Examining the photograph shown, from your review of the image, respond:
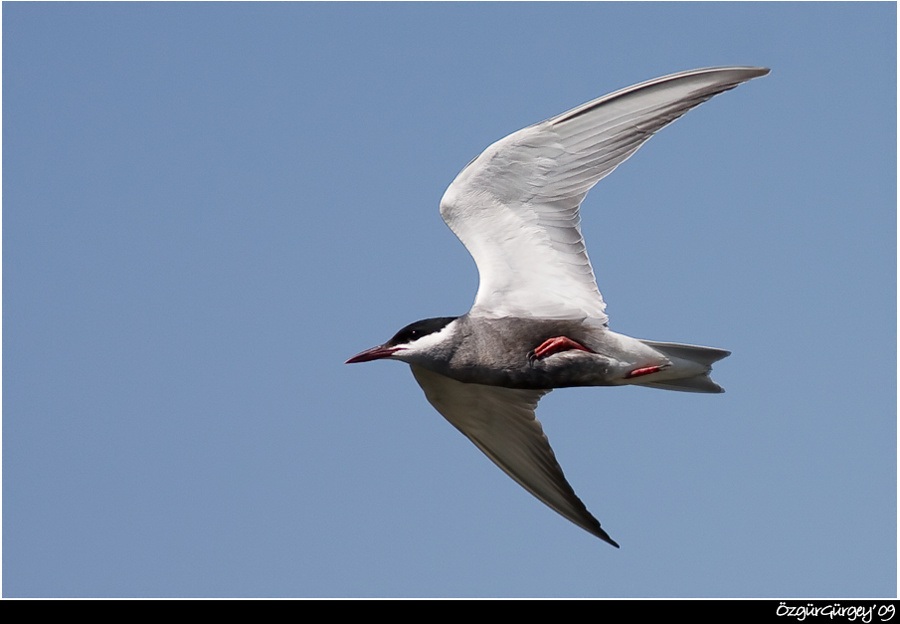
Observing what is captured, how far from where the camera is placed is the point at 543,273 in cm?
1257

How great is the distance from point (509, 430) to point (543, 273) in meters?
1.95

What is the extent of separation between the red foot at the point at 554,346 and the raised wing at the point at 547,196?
0.23m

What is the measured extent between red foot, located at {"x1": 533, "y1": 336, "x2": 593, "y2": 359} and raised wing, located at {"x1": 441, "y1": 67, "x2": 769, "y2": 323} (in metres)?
0.23

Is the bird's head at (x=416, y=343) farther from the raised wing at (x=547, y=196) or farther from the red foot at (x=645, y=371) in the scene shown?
the red foot at (x=645, y=371)

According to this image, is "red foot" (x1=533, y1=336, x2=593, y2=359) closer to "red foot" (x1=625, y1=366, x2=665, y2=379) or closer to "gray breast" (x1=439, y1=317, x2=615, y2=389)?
"gray breast" (x1=439, y1=317, x2=615, y2=389)

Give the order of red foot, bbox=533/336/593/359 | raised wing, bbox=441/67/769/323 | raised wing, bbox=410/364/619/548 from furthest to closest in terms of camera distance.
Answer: raised wing, bbox=410/364/619/548
red foot, bbox=533/336/593/359
raised wing, bbox=441/67/769/323

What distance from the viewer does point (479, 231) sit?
496 inches

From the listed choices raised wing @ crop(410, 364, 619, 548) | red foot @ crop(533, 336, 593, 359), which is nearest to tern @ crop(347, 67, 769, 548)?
red foot @ crop(533, 336, 593, 359)

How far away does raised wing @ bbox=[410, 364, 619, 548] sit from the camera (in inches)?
540

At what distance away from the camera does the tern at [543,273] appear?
12.3m
